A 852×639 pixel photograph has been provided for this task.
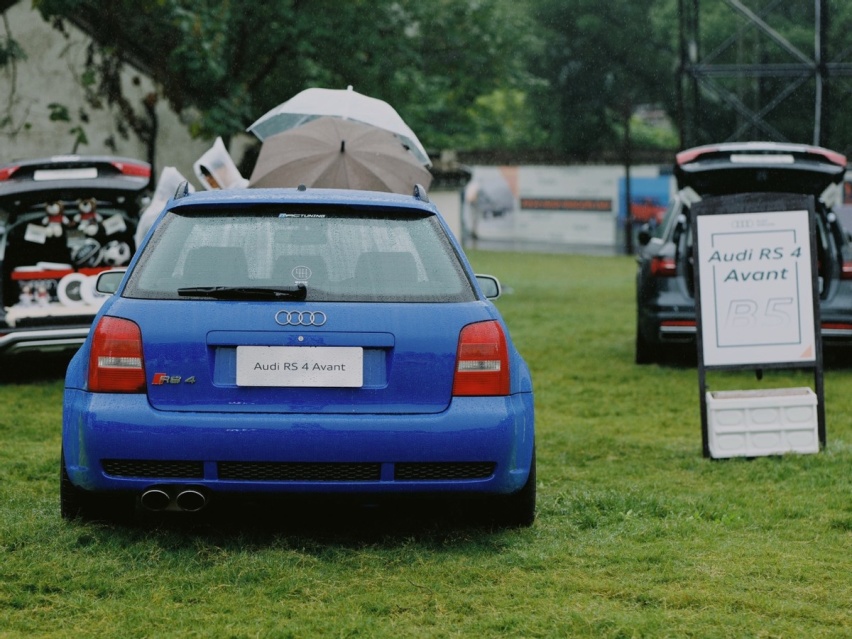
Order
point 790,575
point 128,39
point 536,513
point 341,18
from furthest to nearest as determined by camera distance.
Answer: point 341,18, point 128,39, point 536,513, point 790,575

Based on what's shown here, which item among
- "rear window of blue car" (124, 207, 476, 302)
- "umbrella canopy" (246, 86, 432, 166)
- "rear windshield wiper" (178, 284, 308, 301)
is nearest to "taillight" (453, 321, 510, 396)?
"rear window of blue car" (124, 207, 476, 302)

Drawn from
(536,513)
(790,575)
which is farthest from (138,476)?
(790,575)

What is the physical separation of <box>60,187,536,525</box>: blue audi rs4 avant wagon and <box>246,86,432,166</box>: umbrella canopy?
→ 20.8 feet

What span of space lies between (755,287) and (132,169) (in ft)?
17.4

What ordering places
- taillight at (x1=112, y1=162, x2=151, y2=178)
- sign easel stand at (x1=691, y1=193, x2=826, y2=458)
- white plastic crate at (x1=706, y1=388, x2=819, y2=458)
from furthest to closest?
taillight at (x1=112, y1=162, x2=151, y2=178), sign easel stand at (x1=691, y1=193, x2=826, y2=458), white plastic crate at (x1=706, y1=388, x2=819, y2=458)

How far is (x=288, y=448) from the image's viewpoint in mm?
5148

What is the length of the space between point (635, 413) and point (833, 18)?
43.7 meters

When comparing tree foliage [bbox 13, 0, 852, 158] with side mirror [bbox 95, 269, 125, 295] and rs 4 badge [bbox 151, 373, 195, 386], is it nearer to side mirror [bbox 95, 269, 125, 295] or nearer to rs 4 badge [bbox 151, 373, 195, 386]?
side mirror [bbox 95, 269, 125, 295]

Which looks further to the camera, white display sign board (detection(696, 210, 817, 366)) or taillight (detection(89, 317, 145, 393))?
white display sign board (detection(696, 210, 817, 366))

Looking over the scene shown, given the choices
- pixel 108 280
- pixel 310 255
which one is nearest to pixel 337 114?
pixel 108 280

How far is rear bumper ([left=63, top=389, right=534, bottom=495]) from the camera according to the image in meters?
Result: 5.14

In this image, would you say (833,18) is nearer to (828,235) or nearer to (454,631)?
(828,235)

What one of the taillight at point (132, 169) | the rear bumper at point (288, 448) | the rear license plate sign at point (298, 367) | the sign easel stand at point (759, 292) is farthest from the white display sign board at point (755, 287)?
the taillight at point (132, 169)

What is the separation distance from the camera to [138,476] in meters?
5.25
